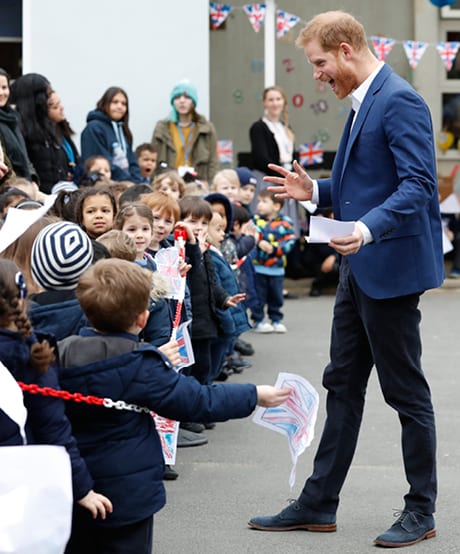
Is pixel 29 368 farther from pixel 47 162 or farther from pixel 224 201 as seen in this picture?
pixel 47 162

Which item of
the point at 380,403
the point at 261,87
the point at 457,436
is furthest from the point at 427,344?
the point at 261,87

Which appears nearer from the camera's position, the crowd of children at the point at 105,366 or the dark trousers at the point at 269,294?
the crowd of children at the point at 105,366

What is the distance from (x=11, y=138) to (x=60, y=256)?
4964mm

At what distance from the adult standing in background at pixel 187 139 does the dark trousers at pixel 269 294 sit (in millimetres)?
1866

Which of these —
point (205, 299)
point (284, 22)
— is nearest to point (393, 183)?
point (205, 299)

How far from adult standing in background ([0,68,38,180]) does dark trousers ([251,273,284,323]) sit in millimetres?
2781

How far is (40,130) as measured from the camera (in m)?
9.71

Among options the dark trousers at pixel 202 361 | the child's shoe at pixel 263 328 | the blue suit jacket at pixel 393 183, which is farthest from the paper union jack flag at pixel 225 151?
the blue suit jacket at pixel 393 183

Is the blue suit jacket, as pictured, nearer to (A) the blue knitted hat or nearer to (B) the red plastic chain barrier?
(B) the red plastic chain barrier

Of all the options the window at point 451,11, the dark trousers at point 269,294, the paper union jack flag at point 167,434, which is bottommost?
the dark trousers at point 269,294

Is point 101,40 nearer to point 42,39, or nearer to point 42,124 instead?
point 42,39

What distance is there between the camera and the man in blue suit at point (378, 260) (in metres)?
4.66

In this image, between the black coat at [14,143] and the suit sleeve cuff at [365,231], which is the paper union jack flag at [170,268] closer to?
the suit sleeve cuff at [365,231]

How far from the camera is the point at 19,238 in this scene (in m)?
4.28
